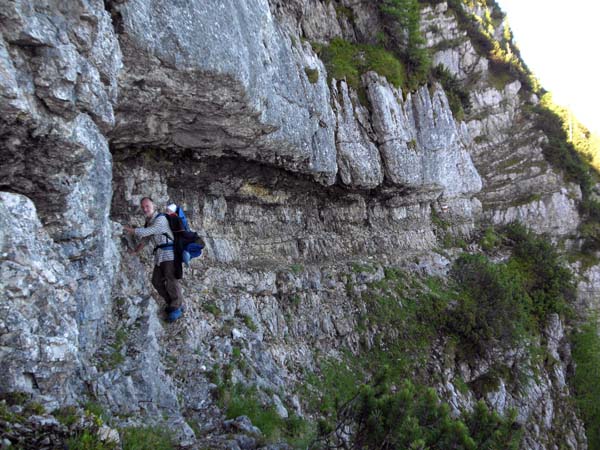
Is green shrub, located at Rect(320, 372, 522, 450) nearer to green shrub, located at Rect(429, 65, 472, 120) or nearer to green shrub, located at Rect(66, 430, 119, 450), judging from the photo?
green shrub, located at Rect(66, 430, 119, 450)

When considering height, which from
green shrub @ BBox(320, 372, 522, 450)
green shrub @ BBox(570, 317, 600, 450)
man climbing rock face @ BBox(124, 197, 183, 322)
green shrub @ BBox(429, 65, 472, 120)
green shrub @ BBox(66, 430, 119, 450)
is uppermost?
green shrub @ BBox(429, 65, 472, 120)

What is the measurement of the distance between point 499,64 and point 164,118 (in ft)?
111

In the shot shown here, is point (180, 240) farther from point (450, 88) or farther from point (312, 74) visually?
point (450, 88)

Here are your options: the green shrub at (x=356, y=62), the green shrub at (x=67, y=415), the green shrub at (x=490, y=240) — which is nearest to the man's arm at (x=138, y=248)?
the green shrub at (x=67, y=415)

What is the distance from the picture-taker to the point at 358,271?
14.8 metres

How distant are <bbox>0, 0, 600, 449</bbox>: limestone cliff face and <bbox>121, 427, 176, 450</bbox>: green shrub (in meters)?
0.42

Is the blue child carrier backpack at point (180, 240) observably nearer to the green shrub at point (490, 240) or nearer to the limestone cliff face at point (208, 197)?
the limestone cliff face at point (208, 197)

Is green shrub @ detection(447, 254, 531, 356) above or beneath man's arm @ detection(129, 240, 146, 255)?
beneath

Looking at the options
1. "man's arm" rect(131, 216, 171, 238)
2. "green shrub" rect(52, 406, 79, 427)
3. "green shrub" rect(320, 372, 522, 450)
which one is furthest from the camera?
"man's arm" rect(131, 216, 171, 238)

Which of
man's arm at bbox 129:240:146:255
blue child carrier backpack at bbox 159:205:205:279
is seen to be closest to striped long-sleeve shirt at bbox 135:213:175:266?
blue child carrier backpack at bbox 159:205:205:279

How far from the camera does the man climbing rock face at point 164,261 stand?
7984mm

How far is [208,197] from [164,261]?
12.5 ft

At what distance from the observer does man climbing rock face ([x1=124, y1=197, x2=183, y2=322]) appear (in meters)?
7.98

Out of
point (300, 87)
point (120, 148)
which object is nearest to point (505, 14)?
point (300, 87)
